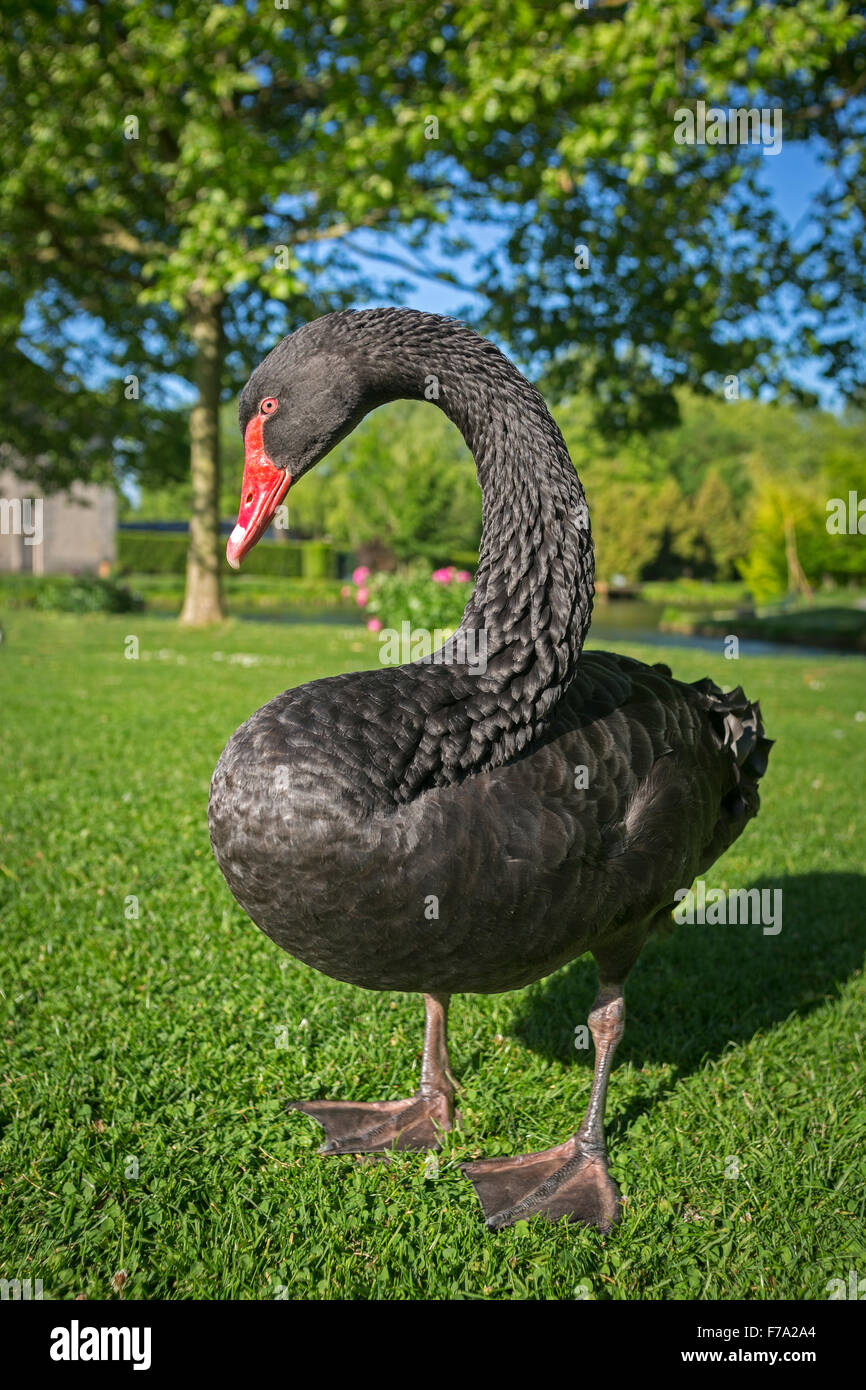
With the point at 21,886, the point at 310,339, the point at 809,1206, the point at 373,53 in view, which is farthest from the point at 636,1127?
the point at 373,53

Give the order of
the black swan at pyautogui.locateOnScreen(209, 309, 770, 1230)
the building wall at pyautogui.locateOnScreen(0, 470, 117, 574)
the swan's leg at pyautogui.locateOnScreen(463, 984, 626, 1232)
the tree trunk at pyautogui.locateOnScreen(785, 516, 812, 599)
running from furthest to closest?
the tree trunk at pyautogui.locateOnScreen(785, 516, 812, 599), the building wall at pyautogui.locateOnScreen(0, 470, 117, 574), the swan's leg at pyautogui.locateOnScreen(463, 984, 626, 1232), the black swan at pyautogui.locateOnScreen(209, 309, 770, 1230)

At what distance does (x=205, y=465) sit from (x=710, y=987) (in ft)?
54.4

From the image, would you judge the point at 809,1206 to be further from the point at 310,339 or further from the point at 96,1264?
the point at 310,339

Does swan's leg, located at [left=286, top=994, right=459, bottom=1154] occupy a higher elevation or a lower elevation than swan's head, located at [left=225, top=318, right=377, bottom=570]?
lower

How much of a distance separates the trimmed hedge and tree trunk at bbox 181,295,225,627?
105 ft

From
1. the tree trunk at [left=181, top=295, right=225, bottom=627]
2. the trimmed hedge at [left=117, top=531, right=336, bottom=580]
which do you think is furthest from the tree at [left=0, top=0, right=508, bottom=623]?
the trimmed hedge at [left=117, top=531, right=336, bottom=580]

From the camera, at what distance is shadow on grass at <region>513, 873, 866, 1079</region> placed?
3666 mm

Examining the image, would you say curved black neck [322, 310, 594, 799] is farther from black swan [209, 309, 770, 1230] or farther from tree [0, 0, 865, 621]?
tree [0, 0, 865, 621]

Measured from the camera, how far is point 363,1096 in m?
3.32

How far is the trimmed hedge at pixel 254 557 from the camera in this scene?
169 feet
